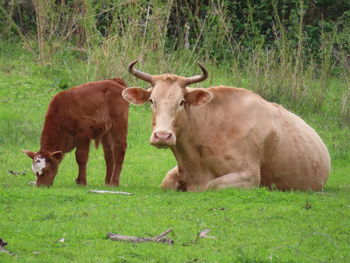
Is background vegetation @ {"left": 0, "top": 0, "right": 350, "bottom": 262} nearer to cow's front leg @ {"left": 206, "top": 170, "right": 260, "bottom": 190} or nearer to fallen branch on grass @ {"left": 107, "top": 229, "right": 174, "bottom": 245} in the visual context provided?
fallen branch on grass @ {"left": 107, "top": 229, "right": 174, "bottom": 245}

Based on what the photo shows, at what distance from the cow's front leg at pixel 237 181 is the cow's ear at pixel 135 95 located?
1.49 meters

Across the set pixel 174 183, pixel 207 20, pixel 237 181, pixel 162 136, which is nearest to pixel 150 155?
pixel 174 183

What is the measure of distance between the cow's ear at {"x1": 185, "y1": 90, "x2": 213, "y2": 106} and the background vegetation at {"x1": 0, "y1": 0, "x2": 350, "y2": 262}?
129 centimetres

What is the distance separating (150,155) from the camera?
16.0 m

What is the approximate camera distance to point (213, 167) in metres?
12.1

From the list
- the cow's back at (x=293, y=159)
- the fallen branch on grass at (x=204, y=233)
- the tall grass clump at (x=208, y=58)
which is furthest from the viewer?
the tall grass clump at (x=208, y=58)

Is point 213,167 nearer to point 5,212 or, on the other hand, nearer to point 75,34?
point 5,212

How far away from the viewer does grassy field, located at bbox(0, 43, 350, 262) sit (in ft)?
27.2

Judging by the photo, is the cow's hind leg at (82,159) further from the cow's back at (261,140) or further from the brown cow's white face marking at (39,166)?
the cow's back at (261,140)

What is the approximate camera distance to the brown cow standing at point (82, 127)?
12.2 m

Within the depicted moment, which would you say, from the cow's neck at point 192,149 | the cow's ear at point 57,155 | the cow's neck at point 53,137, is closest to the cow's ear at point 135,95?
the cow's neck at point 192,149

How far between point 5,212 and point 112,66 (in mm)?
9892

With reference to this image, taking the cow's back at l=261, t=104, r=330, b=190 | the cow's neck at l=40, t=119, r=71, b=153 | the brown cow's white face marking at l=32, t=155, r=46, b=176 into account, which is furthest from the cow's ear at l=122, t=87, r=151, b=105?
the cow's back at l=261, t=104, r=330, b=190

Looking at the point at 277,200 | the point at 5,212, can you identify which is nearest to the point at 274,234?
the point at 277,200
